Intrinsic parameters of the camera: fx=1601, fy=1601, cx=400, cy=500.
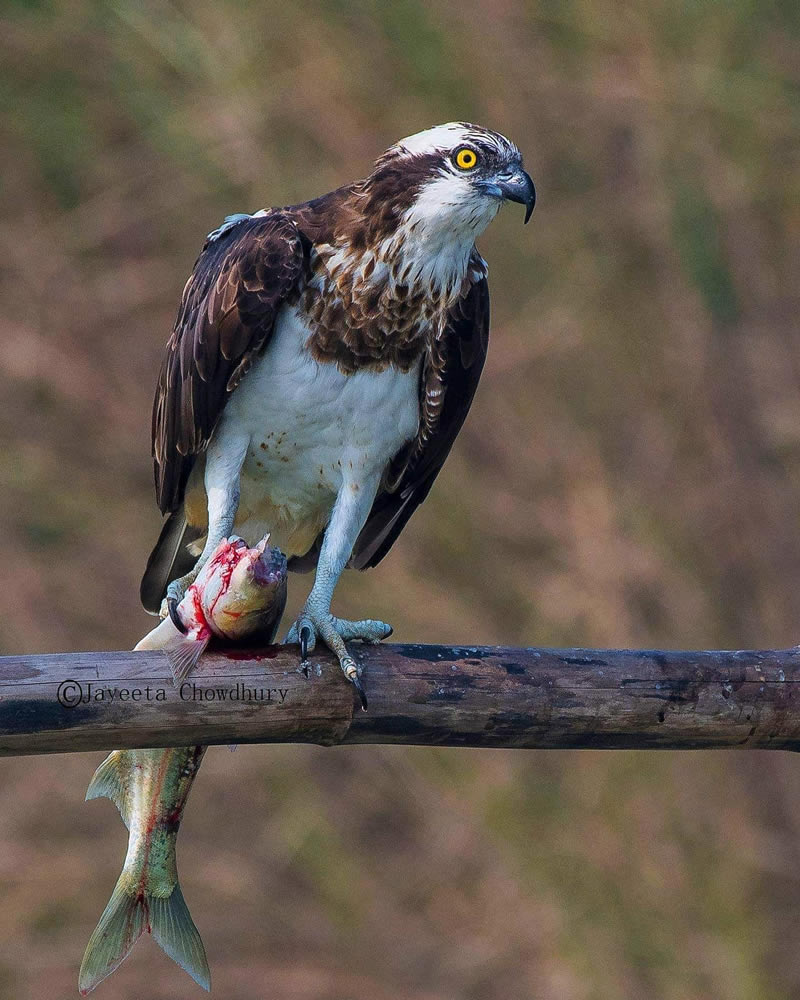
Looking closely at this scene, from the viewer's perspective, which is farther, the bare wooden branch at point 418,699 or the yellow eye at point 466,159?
the yellow eye at point 466,159

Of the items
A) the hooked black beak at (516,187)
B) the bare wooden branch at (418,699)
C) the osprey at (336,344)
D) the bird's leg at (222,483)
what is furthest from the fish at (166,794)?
the hooked black beak at (516,187)

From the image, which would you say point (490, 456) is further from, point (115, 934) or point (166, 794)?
point (115, 934)

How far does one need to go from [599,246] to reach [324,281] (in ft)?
14.3

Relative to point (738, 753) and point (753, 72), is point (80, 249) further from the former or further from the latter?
point (738, 753)

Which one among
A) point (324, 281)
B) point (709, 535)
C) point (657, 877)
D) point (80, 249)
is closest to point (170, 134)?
point (80, 249)

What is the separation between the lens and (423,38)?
850 cm

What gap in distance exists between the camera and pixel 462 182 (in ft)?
15.3

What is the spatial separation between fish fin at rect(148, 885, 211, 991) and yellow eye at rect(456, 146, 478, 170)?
2.18 meters

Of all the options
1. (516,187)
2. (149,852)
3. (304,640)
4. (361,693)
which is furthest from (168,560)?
(516,187)

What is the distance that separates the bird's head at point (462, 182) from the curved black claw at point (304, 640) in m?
1.25

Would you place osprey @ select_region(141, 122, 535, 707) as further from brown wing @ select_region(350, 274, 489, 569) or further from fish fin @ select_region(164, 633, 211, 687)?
fish fin @ select_region(164, 633, 211, 687)

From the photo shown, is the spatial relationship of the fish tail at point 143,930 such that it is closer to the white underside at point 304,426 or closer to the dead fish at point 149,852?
the dead fish at point 149,852

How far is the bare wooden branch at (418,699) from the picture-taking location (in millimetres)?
3586

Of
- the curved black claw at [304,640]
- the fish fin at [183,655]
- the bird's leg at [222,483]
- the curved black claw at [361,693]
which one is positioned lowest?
the bird's leg at [222,483]
